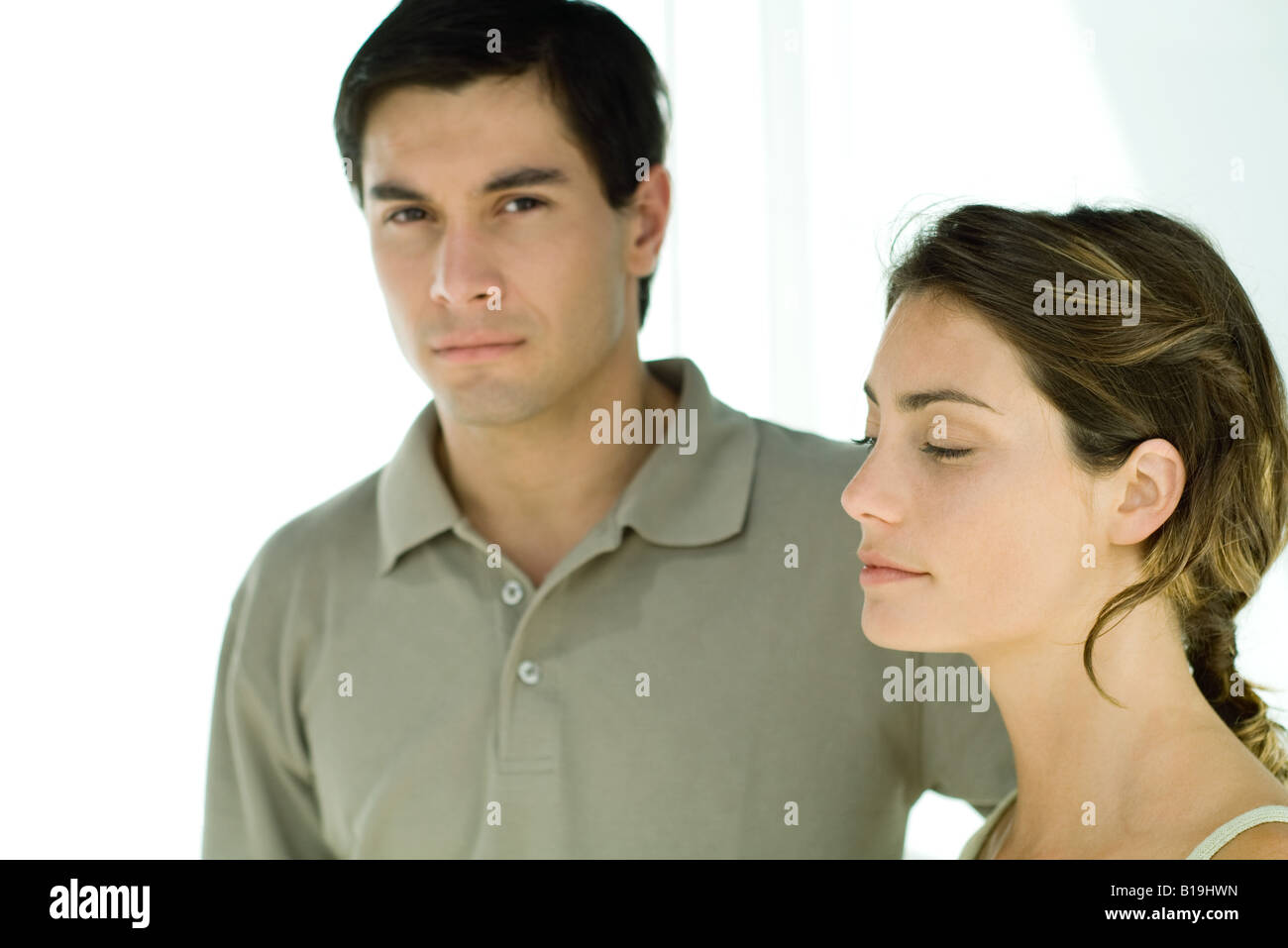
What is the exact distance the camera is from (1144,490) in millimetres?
1073

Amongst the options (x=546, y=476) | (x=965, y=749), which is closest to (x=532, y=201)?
(x=546, y=476)

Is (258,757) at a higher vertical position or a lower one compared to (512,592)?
lower

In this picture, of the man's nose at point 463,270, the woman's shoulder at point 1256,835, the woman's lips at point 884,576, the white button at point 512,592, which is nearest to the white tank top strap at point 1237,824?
the woman's shoulder at point 1256,835

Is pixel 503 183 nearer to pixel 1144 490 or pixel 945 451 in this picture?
pixel 945 451

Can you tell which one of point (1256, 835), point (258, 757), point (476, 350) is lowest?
point (1256, 835)

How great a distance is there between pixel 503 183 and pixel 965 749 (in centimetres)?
83

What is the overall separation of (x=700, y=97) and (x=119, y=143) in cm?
107

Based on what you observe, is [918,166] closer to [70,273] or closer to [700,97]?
[700,97]

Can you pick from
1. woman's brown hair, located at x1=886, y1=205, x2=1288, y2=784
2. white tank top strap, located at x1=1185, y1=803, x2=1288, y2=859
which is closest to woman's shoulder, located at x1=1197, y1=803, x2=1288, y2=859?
white tank top strap, located at x1=1185, y1=803, x2=1288, y2=859

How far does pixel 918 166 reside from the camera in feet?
7.63

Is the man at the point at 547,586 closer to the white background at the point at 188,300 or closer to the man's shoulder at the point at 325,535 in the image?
the man's shoulder at the point at 325,535

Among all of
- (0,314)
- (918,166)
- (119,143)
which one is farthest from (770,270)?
(0,314)

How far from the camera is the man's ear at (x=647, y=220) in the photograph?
5.17 ft

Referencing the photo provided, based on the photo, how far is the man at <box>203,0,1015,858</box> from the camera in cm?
139
